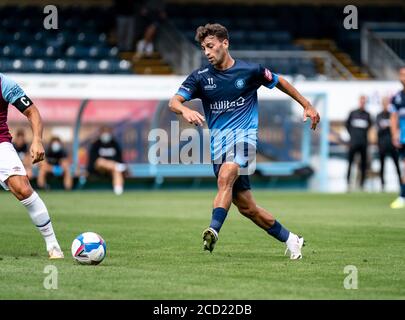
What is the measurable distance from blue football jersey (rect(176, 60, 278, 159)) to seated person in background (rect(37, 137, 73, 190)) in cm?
1659

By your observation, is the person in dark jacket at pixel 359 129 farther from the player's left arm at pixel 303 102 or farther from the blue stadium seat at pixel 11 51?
the player's left arm at pixel 303 102

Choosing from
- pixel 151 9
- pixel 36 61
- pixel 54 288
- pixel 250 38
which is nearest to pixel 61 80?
pixel 36 61

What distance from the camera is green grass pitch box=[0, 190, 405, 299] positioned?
29.1ft

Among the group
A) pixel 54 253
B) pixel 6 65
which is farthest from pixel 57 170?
pixel 54 253

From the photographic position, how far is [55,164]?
27.8 meters

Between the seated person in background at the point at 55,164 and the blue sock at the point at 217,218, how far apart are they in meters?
17.1

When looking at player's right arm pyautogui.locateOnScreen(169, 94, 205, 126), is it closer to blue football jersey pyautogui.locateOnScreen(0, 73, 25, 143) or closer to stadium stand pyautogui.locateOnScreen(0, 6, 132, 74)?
blue football jersey pyautogui.locateOnScreen(0, 73, 25, 143)

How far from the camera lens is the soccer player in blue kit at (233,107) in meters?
11.1

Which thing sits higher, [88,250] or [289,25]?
[289,25]

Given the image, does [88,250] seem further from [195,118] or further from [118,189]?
[118,189]

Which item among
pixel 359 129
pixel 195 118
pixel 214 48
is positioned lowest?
pixel 195 118

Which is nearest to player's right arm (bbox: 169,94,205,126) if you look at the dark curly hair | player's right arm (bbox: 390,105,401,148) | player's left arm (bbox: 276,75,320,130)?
the dark curly hair

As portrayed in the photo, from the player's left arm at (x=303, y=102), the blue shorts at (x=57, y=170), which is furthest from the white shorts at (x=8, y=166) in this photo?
the blue shorts at (x=57, y=170)

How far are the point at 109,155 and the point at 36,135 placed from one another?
17.0 metres
